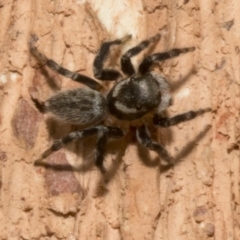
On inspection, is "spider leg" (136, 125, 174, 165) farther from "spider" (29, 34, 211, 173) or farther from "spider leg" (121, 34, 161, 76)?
"spider leg" (121, 34, 161, 76)

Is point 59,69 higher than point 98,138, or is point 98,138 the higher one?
point 59,69

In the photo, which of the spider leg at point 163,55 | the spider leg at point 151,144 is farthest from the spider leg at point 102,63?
the spider leg at point 151,144

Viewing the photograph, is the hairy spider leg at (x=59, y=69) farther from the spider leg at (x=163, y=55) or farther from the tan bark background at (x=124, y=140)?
the spider leg at (x=163, y=55)

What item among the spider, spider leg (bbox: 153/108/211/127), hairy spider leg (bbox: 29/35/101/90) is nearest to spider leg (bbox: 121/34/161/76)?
the spider

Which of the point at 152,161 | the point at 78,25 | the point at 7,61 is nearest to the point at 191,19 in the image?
the point at 78,25

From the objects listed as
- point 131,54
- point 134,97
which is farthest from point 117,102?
point 131,54

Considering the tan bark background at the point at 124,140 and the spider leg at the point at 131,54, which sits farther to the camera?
the spider leg at the point at 131,54

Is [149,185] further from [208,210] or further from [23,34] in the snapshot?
[23,34]

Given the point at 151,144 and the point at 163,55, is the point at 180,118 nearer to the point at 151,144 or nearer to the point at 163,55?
the point at 151,144
